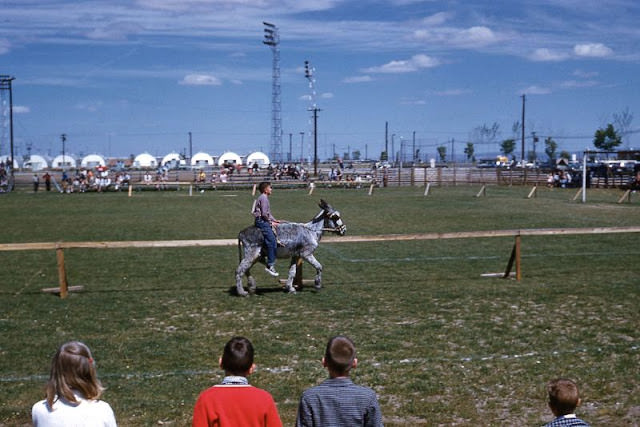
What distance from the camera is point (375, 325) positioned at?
11.1 meters

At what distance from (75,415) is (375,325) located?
7.41m

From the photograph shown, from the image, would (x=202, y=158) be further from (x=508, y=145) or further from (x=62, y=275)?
(x=62, y=275)

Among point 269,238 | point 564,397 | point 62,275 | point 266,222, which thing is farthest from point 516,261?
point 564,397

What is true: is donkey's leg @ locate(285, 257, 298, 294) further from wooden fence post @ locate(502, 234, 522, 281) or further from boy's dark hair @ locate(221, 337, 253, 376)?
boy's dark hair @ locate(221, 337, 253, 376)

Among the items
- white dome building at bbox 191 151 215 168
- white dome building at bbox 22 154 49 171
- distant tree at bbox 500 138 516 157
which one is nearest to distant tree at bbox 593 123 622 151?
distant tree at bbox 500 138 516 157

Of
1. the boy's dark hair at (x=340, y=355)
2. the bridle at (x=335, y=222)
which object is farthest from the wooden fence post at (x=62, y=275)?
the boy's dark hair at (x=340, y=355)

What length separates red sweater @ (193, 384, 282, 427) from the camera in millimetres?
4332

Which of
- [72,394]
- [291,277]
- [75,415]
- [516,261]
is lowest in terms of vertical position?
[291,277]

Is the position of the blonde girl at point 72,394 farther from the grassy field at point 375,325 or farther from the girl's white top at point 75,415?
the grassy field at point 375,325

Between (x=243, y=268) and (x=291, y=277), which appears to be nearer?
(x=243, y=268)

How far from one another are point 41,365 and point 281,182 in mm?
53019

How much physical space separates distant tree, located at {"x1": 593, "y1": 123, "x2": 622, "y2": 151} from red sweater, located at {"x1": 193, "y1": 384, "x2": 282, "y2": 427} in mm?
95740

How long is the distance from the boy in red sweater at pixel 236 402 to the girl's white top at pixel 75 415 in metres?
0.58

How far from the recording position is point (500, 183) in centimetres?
6488
